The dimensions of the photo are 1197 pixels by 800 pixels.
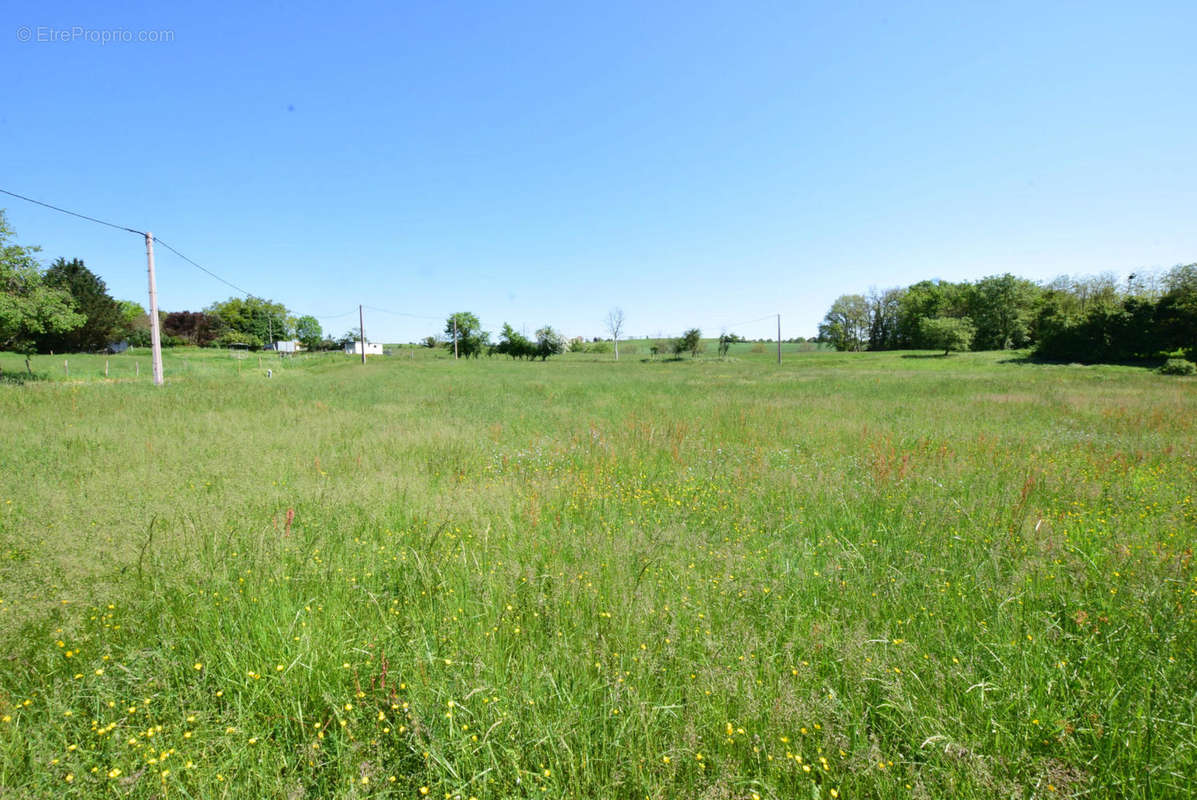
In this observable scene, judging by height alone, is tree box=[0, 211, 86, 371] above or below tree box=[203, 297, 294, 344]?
below

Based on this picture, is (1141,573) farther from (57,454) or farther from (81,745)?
(57,454)

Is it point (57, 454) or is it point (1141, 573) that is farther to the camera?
point (57, 454)

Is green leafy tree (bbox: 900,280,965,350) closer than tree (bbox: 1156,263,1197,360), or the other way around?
tree (bbox: 1156,263,1197,360)

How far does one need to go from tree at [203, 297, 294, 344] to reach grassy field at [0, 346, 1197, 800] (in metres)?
125

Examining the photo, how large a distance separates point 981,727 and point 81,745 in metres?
4.73

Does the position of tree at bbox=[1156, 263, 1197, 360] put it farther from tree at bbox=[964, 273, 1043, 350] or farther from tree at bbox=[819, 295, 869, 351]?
tree at bbox=[819, 295, 869, 351]

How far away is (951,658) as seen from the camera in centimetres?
283

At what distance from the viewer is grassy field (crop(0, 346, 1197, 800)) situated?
213 centimetres

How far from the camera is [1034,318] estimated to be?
62406mm

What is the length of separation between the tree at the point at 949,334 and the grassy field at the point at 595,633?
232 ft

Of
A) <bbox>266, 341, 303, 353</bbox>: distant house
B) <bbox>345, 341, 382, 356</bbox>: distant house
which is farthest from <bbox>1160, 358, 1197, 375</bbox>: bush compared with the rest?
<bbox>266, 341, 303, 353</bbox>: distant house

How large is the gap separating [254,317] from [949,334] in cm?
14749

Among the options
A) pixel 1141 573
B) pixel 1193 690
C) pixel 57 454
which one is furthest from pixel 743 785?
pixel 57 454

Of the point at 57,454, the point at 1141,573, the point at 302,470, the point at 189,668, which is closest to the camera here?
the point at 189,668
